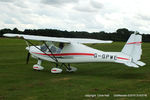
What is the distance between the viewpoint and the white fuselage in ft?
35.0

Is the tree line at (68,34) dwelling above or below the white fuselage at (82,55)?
above

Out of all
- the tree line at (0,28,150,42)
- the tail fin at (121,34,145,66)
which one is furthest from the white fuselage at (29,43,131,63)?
the tree line at (0,28,150,42)

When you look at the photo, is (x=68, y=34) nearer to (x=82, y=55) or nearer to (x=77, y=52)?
(x=77, y=52)

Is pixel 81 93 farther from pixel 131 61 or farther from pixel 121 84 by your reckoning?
pixel 131 61

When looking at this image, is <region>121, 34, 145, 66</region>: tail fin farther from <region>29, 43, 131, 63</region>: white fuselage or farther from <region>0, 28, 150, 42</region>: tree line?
<region>0, 28, 150, 42</region>: tree line

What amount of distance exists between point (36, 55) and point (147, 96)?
24.9 feet

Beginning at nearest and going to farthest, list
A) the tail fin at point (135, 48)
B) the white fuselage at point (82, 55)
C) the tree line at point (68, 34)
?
1. the tail fin at point (135, 48)
2. the white fuselage at point (82, 55)
3. the tree line at point (68, 34)

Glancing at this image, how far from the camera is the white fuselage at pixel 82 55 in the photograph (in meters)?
→ 10.7

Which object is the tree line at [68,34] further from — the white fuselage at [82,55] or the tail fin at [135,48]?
the tail fin at [135,48]

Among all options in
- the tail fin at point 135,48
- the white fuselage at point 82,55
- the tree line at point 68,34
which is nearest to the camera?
the tail fin at point 135,48

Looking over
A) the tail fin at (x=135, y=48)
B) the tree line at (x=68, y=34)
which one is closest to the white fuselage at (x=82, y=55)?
the tail fin at (x=135, y=48)

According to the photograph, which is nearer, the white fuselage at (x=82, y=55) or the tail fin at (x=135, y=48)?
the tail fin at (x=135, y=48)

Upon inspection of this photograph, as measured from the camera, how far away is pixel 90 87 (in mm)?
8125

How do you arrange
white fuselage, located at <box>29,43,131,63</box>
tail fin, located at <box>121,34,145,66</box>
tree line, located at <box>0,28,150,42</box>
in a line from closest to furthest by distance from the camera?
tail fin, located at <box>121,34,145,66</box> < white fuselage, located at <box>29,43,131,63</box> < tree line, located at <box>0,28,150,42</box>
